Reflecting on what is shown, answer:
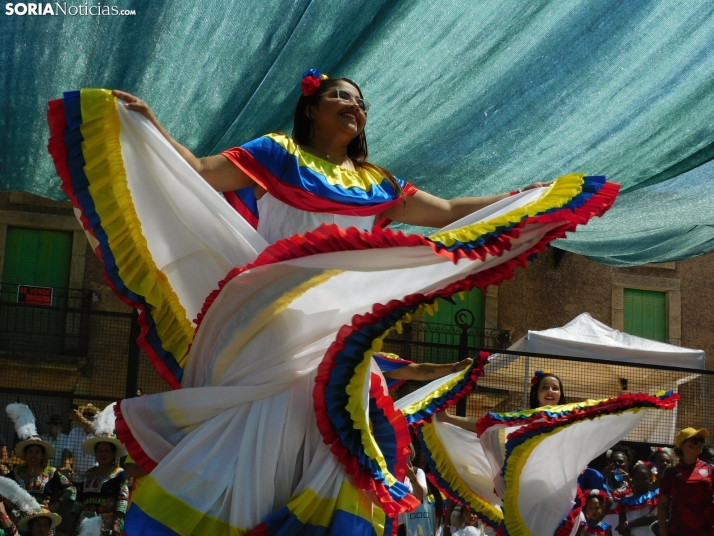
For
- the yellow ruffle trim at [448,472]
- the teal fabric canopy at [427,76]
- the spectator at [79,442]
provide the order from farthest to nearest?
the spectator at [79,442]
the yellow ruffle trim at [448,472]
the teal fabric canopy at [427,76]

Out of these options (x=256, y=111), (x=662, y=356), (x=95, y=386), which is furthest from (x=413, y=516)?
(x=95, y=386)

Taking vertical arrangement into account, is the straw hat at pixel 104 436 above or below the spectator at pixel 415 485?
above

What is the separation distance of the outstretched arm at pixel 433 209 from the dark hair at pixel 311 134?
0.28ft

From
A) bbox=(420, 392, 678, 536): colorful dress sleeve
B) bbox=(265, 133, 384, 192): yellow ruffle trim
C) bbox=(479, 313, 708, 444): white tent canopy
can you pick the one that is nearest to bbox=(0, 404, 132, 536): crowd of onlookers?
bbox=(420, 392, 678, 536): colorful dress sleeve

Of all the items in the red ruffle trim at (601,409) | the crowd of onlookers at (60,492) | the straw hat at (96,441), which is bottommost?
the crowd of onlookers at (60,492)

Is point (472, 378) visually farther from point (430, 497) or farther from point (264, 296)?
point (430, 497)

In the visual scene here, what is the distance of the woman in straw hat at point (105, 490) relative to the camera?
652 cm

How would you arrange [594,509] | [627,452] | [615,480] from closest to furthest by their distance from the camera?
[594,509] → [615,480] → [627,452]

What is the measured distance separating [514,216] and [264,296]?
2.40 feet

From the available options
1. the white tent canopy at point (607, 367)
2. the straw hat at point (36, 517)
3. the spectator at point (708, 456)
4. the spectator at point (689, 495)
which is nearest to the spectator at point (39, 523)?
the straw hat at point (36, 517)

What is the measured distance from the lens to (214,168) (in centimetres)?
348

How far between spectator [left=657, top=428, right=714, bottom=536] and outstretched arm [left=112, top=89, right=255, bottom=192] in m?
4.52

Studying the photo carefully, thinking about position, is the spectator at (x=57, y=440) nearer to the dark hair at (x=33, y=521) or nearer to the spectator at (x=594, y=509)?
the dark hair at (x=33, y=521)

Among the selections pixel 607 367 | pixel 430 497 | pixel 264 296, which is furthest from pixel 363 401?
pixel 607 367
